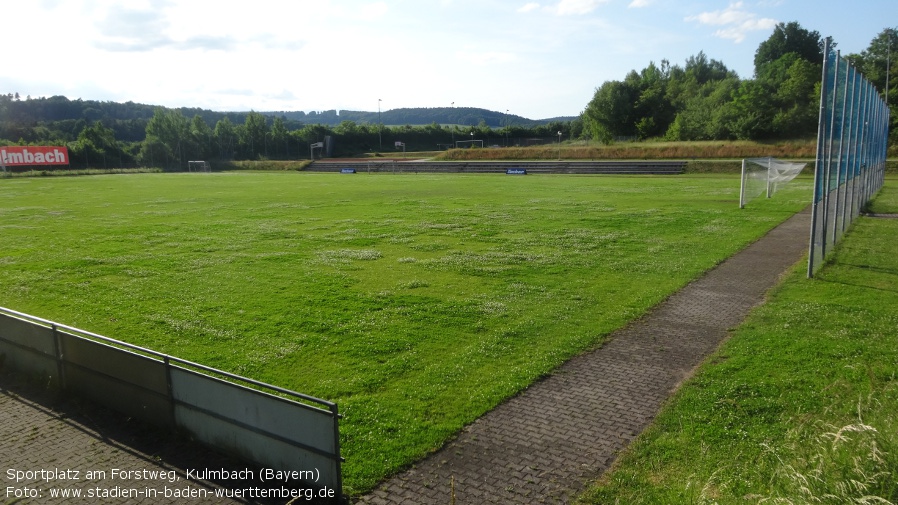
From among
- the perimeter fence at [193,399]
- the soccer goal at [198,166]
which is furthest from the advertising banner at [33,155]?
the perimeter fence at [193,399]

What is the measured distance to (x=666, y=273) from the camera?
14766 millimetres

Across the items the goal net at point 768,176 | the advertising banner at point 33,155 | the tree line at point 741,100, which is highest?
the tree line at point 741,100

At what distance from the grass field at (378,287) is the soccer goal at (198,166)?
60.7 metres

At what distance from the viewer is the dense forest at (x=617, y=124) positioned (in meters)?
74.7

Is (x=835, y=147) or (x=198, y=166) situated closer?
(x=835, y=147)

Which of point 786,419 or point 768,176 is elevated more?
point 768,176

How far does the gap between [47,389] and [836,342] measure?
11749mm

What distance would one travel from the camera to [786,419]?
690 cm

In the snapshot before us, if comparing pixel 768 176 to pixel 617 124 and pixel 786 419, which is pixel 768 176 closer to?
pixel 786 419

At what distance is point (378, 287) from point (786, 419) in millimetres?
8962

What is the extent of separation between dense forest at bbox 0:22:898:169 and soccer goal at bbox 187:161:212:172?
359 cm

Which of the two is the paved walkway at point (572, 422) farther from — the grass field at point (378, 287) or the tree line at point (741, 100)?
the tree line at point (741, 100)

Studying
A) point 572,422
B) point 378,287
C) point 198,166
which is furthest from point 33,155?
point 572,422

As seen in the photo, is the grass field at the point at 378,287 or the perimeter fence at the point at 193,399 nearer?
the perimeter fence at the point at 193,399
